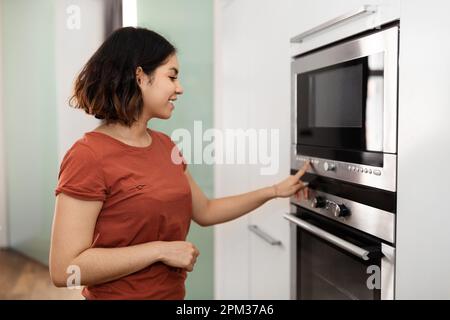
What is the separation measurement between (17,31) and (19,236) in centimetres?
57

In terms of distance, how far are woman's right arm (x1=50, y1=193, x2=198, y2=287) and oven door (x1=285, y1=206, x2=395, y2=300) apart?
45cm

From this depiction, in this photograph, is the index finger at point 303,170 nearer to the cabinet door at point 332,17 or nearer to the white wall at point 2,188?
the cabinet door at point 332,17

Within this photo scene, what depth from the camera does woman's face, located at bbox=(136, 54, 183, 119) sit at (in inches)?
40.1

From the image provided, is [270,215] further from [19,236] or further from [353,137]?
[19,236]

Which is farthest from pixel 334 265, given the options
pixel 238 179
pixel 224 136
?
pixel 224 136

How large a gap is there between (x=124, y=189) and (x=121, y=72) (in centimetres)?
24

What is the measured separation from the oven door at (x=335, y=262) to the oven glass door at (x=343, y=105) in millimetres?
209

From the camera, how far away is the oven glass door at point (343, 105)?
1025 millimetres

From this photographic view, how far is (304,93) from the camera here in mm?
1332

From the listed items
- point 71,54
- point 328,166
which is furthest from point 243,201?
point 71,54

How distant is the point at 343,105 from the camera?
1149mm
